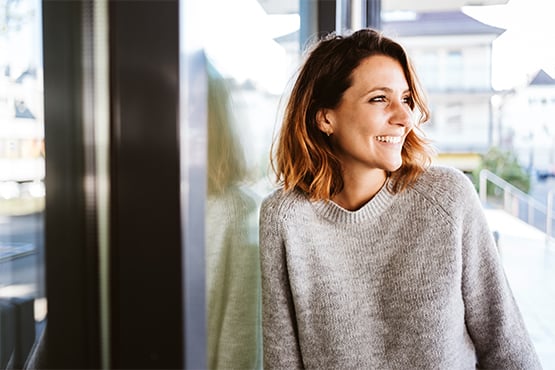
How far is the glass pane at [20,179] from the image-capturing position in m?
0.80

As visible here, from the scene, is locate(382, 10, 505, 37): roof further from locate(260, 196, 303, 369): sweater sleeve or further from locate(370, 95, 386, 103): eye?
locate(260, 196, 303, 369): sweater sleeve

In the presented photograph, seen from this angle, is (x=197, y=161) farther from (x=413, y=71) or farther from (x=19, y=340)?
(x=413, y=71)

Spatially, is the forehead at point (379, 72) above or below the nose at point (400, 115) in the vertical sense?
above

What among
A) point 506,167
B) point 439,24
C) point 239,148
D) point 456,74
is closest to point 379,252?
point 239,148

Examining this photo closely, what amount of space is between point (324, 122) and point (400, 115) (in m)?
0.19

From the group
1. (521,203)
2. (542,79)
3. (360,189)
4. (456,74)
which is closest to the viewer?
(360,189)

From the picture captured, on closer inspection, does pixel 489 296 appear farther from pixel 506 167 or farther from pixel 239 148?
pixel 506 167

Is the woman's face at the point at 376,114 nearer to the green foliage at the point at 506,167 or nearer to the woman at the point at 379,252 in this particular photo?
the woman at the point at 379,252

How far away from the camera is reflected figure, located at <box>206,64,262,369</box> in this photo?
3.34 ft

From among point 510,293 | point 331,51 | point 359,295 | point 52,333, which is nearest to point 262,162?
point 331,51

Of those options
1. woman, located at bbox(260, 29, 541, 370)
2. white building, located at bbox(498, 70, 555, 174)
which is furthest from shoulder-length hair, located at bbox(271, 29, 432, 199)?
white building, located at bbox(498, 70, 555, 174)

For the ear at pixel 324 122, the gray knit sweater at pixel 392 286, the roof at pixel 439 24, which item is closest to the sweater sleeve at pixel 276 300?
the gray knit sweater at pixel 392 286

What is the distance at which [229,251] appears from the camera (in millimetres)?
1253

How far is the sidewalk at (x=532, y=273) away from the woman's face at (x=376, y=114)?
2.92ft
